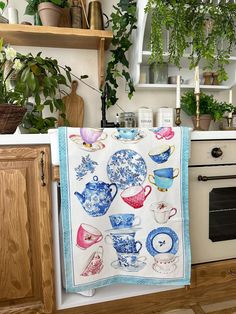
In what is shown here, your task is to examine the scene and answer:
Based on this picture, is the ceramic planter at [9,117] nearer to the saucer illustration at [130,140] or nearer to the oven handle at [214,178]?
the saucer illustration at [130,140]

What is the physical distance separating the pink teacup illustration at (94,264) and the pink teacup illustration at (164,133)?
53 centimetres

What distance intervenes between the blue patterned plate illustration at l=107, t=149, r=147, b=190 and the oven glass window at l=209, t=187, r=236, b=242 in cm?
40

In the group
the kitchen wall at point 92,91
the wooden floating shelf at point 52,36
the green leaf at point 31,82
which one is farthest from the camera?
the kitchen wall at point 92,91

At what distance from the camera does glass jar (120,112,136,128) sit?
56.4 inches

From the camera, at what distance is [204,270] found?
114 cm

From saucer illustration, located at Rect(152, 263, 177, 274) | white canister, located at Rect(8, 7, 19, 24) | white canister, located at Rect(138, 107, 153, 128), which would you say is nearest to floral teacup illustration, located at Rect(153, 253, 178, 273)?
saucer illustration, located at Rect(152, 263, 177, 274)

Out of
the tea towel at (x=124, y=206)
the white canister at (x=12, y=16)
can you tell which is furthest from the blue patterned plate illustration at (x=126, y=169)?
the white canister at (x=12, y=16)

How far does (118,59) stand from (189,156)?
786 millimetres

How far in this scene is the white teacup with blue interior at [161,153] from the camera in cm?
101

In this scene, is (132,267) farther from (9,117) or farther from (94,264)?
(9,117)

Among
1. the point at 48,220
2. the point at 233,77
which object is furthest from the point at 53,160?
the point at 233,77

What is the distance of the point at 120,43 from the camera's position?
1431 mm

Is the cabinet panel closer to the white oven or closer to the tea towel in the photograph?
the tea towel

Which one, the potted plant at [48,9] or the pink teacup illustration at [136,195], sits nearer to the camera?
the pink teacup illustration at [136,195]
